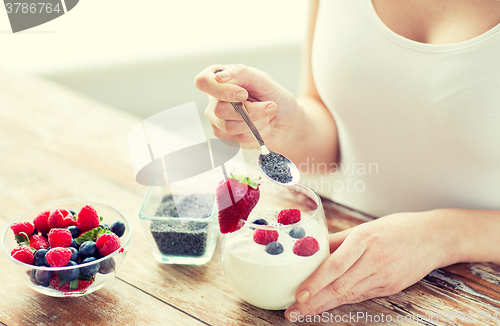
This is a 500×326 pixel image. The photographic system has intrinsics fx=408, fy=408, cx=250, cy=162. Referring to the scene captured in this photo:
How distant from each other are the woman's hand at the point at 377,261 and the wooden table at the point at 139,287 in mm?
27

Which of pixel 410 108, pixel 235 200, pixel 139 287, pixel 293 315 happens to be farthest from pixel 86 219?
pixel 410 108

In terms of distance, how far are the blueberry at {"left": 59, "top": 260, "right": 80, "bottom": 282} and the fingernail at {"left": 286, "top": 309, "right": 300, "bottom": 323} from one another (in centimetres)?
31

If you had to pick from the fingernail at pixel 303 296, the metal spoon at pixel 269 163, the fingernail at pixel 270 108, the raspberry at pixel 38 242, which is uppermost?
the fingernail at pixel 270 108

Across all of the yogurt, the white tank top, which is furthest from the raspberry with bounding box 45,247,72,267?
the white tank top

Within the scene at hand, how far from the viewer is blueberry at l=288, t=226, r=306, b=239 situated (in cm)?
58

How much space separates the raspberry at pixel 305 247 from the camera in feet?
1.87

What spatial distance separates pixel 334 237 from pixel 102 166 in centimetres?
62

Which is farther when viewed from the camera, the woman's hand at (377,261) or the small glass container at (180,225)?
the small glass container at (180,225)

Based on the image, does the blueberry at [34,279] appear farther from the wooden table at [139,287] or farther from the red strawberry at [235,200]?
the red strawberry at [235,200]

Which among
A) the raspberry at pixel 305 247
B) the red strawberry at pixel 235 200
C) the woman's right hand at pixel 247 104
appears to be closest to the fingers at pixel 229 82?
the woman's right hand at pixel 247 104

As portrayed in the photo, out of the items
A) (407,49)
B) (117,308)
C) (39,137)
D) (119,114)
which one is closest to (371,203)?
(407,49)

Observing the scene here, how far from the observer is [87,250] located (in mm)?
619

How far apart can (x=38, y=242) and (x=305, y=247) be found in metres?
0.41

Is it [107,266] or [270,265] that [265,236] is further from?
[107,266]
